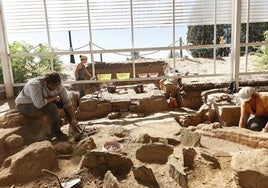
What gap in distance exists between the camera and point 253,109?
4.57 m

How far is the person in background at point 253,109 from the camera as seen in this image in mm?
4336

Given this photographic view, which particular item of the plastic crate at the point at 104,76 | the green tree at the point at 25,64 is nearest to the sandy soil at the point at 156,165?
the plastic crate at the point at 104,76

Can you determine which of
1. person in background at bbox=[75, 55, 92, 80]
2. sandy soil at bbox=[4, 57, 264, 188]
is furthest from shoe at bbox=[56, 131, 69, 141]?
person in background at bbox=[75, 55, 92, 80]

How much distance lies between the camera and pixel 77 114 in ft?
19.9

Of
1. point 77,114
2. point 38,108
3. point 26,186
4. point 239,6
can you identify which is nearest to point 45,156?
point 26,186

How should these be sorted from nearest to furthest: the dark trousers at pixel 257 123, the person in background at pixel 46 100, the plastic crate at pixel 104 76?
the person in background at pixel 46 100, the dark trousers at pixel 257 123, the plastic crate at pixel 104 76

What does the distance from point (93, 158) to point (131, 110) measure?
10.1 ft

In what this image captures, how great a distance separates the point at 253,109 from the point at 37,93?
137 inches

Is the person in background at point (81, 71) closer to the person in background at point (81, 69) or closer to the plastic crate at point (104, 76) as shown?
the person in background at point (81, 69)

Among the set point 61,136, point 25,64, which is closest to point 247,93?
point 61,136

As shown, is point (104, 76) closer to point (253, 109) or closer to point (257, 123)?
point (253, 109)

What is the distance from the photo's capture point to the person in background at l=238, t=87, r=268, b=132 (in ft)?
14.2

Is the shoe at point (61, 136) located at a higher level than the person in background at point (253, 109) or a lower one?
lower

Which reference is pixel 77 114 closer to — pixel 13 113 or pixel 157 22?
pixel 13 113
